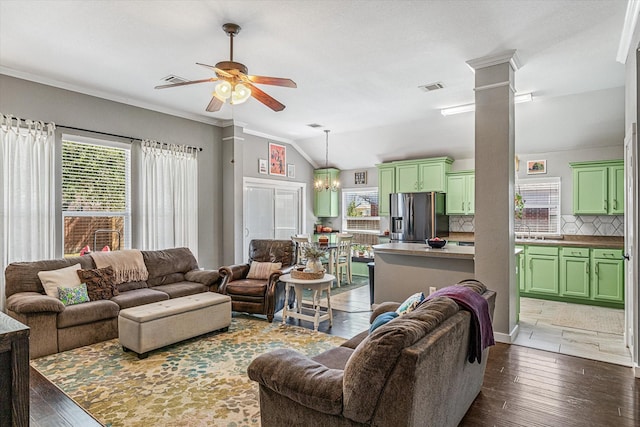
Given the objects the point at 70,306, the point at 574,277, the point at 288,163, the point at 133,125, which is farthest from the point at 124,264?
the point at 574,277

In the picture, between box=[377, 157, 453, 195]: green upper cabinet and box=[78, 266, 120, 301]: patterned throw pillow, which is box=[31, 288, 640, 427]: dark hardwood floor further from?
box=[377, 157, 453, 195]: green upper cabinet

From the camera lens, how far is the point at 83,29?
3250 mm

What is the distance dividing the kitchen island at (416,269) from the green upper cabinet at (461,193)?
2.31 m

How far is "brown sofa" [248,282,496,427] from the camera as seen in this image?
1.56 metres

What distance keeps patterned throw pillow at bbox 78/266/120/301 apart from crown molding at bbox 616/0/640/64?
5615 mm

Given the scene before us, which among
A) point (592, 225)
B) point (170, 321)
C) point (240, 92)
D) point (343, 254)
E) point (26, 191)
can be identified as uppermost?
point (240, 92)

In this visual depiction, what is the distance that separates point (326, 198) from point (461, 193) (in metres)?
3.14

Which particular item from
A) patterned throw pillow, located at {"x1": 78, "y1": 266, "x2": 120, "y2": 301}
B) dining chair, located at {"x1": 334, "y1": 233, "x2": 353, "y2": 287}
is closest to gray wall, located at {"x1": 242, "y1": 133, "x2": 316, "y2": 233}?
dining chair, located at {"x1": 334, "y1": 233, "x2": 353, "y2": 287}

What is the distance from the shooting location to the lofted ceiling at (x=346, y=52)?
9.73 ft

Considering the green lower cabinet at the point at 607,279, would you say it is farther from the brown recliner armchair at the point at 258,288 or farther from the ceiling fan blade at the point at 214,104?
the ceiling fan blade at the point at 214,104

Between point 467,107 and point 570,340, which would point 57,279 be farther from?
point 467,107

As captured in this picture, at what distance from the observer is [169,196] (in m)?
5.61

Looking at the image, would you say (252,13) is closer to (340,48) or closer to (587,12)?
(340,48)

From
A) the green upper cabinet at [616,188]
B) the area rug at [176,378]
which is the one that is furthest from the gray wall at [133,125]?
the green upper cabinet at [616,188]
